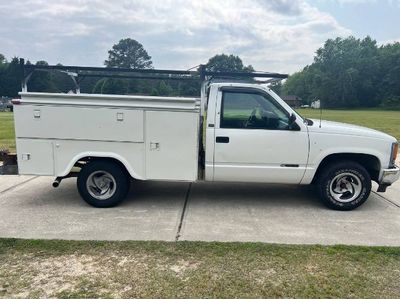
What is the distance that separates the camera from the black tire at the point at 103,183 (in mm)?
5609

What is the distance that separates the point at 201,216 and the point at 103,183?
163cm

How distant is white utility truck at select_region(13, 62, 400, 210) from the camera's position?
5.40m

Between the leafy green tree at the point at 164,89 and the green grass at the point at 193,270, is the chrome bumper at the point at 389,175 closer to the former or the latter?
the green grass at the point at 193,270

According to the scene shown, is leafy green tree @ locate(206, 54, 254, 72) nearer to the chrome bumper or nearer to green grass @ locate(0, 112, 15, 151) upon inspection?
the chrome bumper

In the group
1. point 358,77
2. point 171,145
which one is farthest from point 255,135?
point 358,77

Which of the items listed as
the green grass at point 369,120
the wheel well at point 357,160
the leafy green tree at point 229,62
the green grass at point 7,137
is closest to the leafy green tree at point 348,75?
the green grass at point 369,120

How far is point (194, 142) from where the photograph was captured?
5508mm

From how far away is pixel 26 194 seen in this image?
21.0 ft

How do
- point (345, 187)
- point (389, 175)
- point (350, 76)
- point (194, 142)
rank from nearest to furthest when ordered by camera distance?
point (194, 142) → point (389, 175) → point (345, 187) → point (350, 76)

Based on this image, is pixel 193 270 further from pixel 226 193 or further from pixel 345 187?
pixel 345 187

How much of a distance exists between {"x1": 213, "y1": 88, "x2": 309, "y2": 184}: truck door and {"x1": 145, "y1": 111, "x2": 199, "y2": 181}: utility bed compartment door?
366 millimetres

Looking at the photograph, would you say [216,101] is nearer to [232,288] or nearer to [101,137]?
[101,137]

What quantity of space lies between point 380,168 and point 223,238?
2873 mm

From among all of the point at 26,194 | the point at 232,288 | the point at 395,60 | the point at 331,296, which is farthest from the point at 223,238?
the point at 395,60
